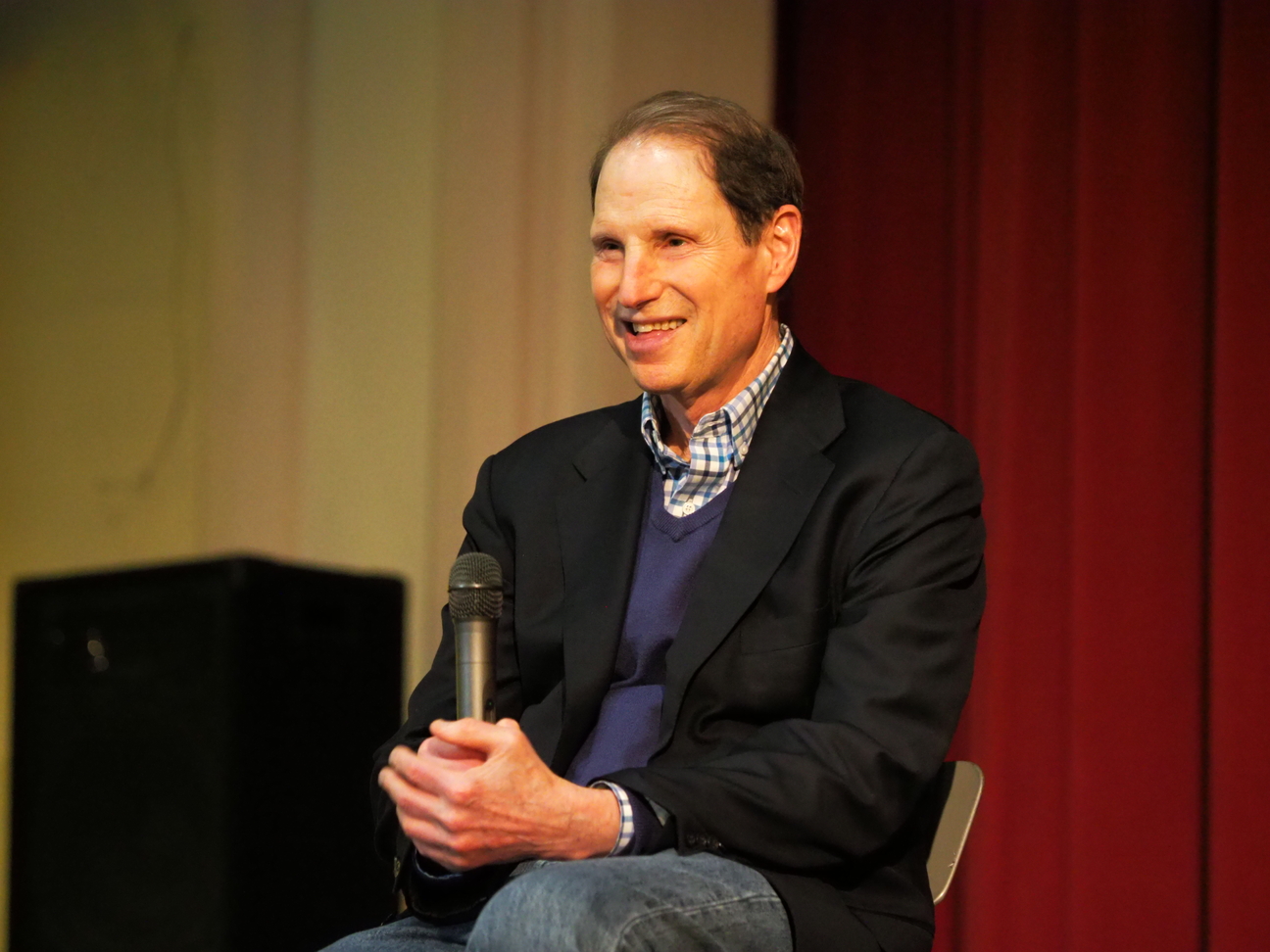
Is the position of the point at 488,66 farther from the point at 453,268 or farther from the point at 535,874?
the point at 535,874

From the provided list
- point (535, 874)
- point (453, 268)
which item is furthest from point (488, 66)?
point (535, 874)

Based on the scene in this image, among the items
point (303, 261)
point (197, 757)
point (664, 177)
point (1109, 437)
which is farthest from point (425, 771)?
point (303, 261)

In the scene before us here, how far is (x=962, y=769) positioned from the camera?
1.63m

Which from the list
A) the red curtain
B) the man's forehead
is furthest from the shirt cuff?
the red curtain

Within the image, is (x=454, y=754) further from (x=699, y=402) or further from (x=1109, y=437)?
(x=1109, y=437)

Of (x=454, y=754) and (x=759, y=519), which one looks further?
(x=759, y=519)

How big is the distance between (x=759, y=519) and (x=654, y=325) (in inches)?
12.0

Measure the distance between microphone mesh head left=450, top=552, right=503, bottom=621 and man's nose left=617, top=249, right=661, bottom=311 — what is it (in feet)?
1.76

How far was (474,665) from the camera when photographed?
133cm

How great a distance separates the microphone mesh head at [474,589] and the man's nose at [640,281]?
54cm

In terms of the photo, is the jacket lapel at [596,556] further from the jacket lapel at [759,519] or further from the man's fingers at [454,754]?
the man's fingers at [454,754]

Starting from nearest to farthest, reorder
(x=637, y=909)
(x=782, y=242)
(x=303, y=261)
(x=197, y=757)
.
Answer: (x=637, y=909) → (x=782, y=242) → (x=197, y=757) → (x=303, y=261)

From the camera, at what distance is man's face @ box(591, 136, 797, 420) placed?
5.90 ft

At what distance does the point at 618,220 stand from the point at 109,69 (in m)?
2.49
